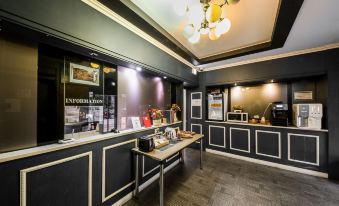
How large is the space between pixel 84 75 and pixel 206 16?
1771mm

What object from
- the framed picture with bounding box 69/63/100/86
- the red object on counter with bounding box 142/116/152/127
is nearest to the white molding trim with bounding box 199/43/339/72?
the red object on counter with bounding box 142/116/152/127

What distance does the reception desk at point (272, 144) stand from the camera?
2770 millimetres

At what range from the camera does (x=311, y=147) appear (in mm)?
2814

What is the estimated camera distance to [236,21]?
1983mm

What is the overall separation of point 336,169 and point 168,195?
10.9ft

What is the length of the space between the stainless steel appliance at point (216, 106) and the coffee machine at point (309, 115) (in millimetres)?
1663

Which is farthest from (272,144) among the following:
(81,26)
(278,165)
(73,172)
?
(81,26)

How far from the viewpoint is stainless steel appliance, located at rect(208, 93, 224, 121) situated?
4.03 m

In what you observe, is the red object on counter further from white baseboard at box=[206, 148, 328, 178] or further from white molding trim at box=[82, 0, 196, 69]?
white baseboard at box=[206, 148, 328, 178]

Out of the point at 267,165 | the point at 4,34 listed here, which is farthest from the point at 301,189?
the point at 4,34

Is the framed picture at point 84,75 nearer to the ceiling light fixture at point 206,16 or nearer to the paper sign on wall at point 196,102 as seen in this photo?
the ceiling light fixture at point 206,16

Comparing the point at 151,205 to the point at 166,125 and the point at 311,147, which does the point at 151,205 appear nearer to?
the point at 166,125

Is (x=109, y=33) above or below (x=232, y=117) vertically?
above

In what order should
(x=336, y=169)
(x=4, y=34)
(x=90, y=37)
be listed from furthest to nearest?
(x=336, y=169)
(x=90, y=37)
(x=4, y=34)
